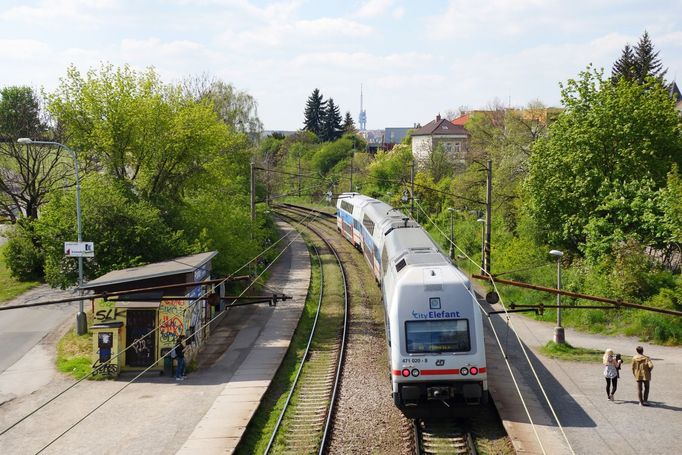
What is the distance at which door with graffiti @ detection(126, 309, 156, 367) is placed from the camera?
2106 centimetres

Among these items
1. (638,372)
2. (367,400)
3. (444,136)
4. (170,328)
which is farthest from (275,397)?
(444,136)

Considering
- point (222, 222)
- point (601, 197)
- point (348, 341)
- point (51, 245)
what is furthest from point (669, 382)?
point (51, 245)

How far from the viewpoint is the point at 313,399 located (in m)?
17.6

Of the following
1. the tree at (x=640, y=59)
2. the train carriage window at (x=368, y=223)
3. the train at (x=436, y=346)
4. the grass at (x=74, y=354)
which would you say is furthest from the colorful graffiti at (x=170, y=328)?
the tree at (x=640, y=59)

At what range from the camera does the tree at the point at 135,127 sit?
30.1m

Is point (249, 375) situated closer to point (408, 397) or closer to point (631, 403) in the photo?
point (408, 397)

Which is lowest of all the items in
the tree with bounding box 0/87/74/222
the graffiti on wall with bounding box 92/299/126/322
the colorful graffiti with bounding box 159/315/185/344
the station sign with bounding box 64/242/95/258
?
the colorful graffiti with bounding box 159/315/185/344

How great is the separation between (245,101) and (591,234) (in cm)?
4427

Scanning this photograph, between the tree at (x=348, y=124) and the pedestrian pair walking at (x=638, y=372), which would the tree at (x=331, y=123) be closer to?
the tree at (x=348, y=124)

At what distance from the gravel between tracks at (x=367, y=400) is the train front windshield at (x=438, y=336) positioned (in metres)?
2.00

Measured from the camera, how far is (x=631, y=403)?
16.9m

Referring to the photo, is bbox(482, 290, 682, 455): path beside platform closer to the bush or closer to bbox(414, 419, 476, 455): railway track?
bbox(414, 419, 476, 455): railway track

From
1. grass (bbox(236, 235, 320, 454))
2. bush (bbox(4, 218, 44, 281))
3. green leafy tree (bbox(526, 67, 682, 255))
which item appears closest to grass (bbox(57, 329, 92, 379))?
grass (bbox(236, 235, 320, 454))

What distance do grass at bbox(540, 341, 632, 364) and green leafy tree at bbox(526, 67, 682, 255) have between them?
743 centimetres
